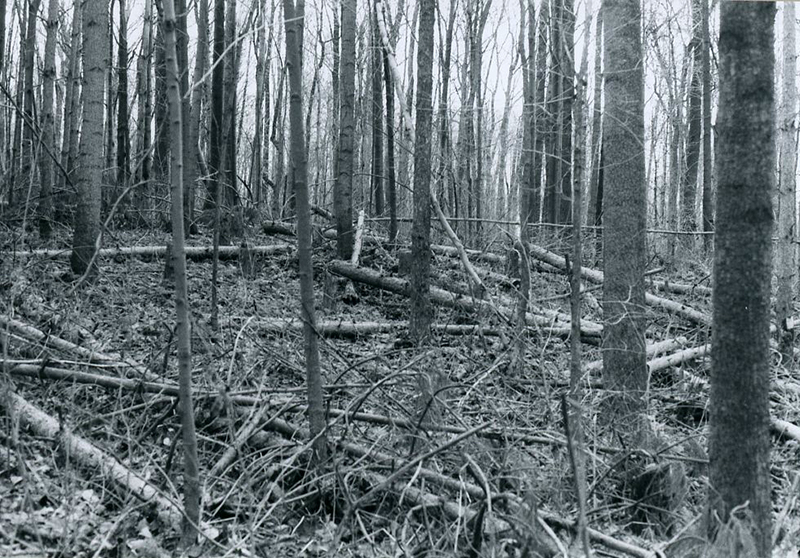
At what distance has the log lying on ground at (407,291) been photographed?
8.04m

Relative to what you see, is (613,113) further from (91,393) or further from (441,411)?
(91,393)

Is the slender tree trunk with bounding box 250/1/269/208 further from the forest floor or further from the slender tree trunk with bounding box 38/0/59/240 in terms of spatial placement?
the forest floor

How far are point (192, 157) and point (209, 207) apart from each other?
7.16ft

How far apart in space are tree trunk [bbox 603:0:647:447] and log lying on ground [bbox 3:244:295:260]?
5.45 metres

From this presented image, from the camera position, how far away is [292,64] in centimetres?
446

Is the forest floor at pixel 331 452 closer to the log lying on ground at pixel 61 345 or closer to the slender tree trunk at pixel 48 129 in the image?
the log lying on ground at pixel 61 345

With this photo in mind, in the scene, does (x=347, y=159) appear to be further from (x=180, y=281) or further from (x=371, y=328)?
(x=180, y=281)

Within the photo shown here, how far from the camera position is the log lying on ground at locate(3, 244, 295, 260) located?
29.0 feet

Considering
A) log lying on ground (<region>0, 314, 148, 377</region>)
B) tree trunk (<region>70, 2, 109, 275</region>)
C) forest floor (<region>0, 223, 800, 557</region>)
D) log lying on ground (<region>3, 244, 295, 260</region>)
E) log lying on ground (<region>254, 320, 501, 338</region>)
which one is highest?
tree trunk (<region>70, 2, 109, 275</region>)

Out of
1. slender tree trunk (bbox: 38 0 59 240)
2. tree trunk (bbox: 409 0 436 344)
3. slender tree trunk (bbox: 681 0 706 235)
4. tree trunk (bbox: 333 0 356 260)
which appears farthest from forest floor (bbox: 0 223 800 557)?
slender tree trunk (bbox: 681 0 706 235)

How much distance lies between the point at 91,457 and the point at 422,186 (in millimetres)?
4279

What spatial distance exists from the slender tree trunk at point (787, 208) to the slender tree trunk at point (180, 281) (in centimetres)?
670

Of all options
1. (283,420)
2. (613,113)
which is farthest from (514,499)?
(613,113)

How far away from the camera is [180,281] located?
3695 millimetres
